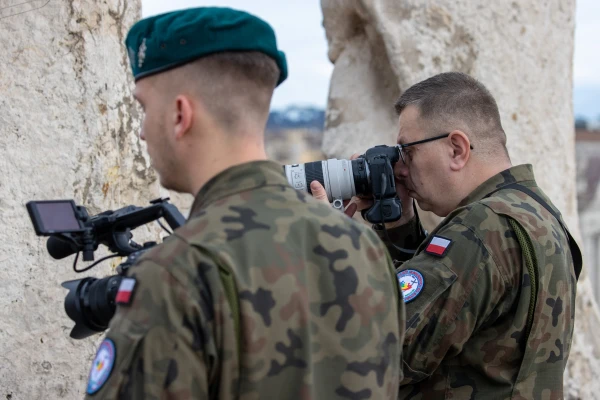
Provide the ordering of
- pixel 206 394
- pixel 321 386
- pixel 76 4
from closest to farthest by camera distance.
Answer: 1. pixel 206 394
2. pixel 321 386
3. pixel 76 4

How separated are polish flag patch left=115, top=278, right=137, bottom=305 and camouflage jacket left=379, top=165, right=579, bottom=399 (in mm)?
925

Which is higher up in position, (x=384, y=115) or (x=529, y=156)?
(x=384, y=115)

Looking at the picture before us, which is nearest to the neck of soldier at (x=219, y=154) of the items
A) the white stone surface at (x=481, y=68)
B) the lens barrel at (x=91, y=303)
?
the lens barrel at (x=91, y=303)

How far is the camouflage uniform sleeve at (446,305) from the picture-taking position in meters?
2.02

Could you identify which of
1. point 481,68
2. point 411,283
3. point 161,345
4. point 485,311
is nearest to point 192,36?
point 161,345

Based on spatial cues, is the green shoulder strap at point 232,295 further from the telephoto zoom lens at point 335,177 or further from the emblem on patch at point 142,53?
the telephoto zoom lens at point 335,177

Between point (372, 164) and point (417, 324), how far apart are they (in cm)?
53

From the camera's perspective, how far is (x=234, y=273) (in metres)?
1.29

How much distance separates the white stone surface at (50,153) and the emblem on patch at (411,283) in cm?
98

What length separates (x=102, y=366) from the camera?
130 cm

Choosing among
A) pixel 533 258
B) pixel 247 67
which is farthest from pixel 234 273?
pixel 533 258

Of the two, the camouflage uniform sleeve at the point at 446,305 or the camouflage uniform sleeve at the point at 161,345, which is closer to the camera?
the camouflage uniform sleeve at the point at 161,345

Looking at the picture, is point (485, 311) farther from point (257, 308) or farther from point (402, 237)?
point (257, 308)

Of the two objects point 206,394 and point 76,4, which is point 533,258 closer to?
point 206,394
